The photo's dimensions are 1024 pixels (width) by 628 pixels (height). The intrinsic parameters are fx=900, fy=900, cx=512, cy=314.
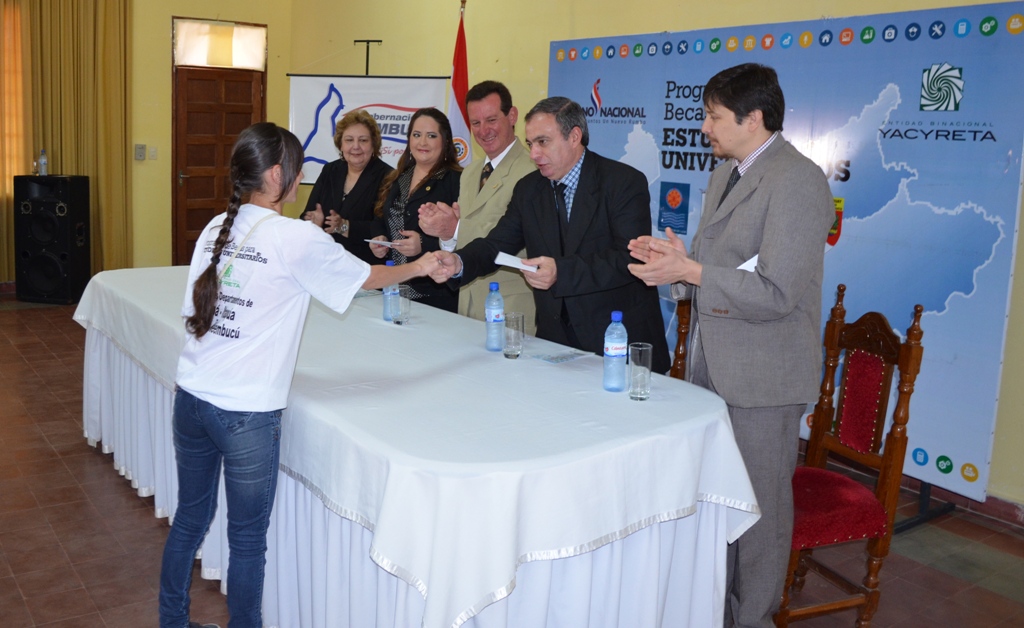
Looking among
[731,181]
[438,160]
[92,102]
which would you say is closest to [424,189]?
[438,160]

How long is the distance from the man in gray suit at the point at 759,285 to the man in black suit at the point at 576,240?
1.36 ft

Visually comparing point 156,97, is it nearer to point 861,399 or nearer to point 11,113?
point 11,113

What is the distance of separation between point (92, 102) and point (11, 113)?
2.24 ft

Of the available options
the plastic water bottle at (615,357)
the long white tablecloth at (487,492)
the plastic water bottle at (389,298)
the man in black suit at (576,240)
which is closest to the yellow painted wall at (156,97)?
the plastic water bottle at (389,298)

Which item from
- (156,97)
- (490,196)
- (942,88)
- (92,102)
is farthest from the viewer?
(156,97)

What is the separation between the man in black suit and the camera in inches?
119

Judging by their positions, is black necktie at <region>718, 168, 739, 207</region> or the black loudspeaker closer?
black necktie at <region>718, 168, 739, 207</region>

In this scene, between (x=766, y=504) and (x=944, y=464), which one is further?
(x=944, y=464)

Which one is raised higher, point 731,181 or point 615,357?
point 731,181

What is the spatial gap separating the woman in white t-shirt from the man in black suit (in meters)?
0.82

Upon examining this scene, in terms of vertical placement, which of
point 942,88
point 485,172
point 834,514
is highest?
point 942,88

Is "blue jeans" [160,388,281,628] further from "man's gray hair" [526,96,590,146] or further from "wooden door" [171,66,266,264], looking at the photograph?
"wooden door" [171,66,266,264]

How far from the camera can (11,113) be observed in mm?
8094

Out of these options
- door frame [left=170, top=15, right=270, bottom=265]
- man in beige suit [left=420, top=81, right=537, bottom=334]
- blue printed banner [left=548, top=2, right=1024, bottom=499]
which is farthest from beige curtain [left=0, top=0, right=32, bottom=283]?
blue printed banner [left=548, top=2, right=1024, bottom=499]
